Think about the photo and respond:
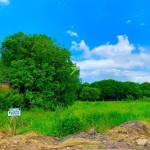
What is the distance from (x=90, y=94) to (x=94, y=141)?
52096 millimetres

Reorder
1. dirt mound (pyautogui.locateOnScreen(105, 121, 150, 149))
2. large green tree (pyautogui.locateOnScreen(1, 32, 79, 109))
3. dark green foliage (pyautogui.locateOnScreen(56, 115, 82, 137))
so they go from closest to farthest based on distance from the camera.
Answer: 1. dirt mound (pyautogui.locateOnScreen(105, 121, 150, 149))
2. dark green foliage (pyautogui.locateOnScreen(56, 115, 82, 137))
3. large green tree (pyautogui.locateOnScreen(1, 32, 79, 109))

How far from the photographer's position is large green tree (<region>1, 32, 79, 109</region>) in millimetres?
24562

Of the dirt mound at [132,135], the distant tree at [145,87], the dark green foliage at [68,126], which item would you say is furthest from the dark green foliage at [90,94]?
the dirt mound at [132,135]

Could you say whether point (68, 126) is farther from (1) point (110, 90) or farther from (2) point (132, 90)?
(2) point (132, 90)

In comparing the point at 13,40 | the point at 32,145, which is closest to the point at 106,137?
the point at 32,145

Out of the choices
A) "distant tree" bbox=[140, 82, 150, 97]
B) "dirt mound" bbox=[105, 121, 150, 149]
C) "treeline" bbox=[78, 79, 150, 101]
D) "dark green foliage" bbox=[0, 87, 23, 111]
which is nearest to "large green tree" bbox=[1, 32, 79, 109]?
"dark green foliage" bbox=[0, 87, 23, 111]

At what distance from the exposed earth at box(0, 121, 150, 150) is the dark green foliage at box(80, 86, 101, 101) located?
4983cm

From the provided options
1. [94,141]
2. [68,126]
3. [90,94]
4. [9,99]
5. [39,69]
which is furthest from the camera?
[90,94]

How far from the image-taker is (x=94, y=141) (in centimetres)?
980

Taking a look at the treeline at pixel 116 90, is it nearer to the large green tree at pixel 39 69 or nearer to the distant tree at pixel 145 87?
the distant tree at pixel 145 87

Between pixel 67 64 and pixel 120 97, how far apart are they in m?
44.9

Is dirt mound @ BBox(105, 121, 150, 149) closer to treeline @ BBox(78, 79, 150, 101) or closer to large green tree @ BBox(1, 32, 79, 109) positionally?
large green tree @ BBox(1, 32, 79, 109)

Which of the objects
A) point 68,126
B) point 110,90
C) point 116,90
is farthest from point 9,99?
point 116,90

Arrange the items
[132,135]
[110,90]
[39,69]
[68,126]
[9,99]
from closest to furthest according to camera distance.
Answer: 1. [132,135]
2. [68,126]
3. [9,99]
4. [39,69]
5. [110,90]
